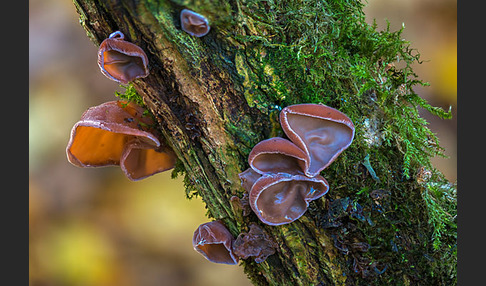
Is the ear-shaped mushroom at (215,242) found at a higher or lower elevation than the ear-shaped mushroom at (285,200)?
lower

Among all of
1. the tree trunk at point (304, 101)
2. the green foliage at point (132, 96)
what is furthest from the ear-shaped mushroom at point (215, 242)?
the green foliage at point (132, 96)

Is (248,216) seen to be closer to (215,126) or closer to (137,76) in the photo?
(215,126)

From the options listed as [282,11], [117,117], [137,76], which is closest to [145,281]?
[117,117]

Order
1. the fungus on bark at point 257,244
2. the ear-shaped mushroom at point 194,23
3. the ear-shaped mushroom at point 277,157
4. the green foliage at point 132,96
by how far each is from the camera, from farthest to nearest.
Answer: the green foliage at point 132,96
the fungus on bark at point 257,244
the ear-shaped mushroom at point 277,157
the ear-shaped mushroom at point 194,23

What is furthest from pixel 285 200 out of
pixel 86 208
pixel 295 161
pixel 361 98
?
pixel 86 208

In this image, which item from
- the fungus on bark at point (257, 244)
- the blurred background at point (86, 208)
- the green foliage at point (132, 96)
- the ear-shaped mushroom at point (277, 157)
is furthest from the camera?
the blurred background at point (86, 208)

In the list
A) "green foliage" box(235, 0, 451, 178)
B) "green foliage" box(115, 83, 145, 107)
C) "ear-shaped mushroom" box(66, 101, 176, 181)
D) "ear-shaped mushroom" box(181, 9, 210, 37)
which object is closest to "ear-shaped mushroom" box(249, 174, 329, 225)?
"green foliage" box(235, 0, 451, 178)

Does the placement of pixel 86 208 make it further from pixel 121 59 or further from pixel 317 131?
pixel 317 131

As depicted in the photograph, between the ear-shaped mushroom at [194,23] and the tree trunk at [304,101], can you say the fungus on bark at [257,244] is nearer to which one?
the tree trunk at [304,101]
